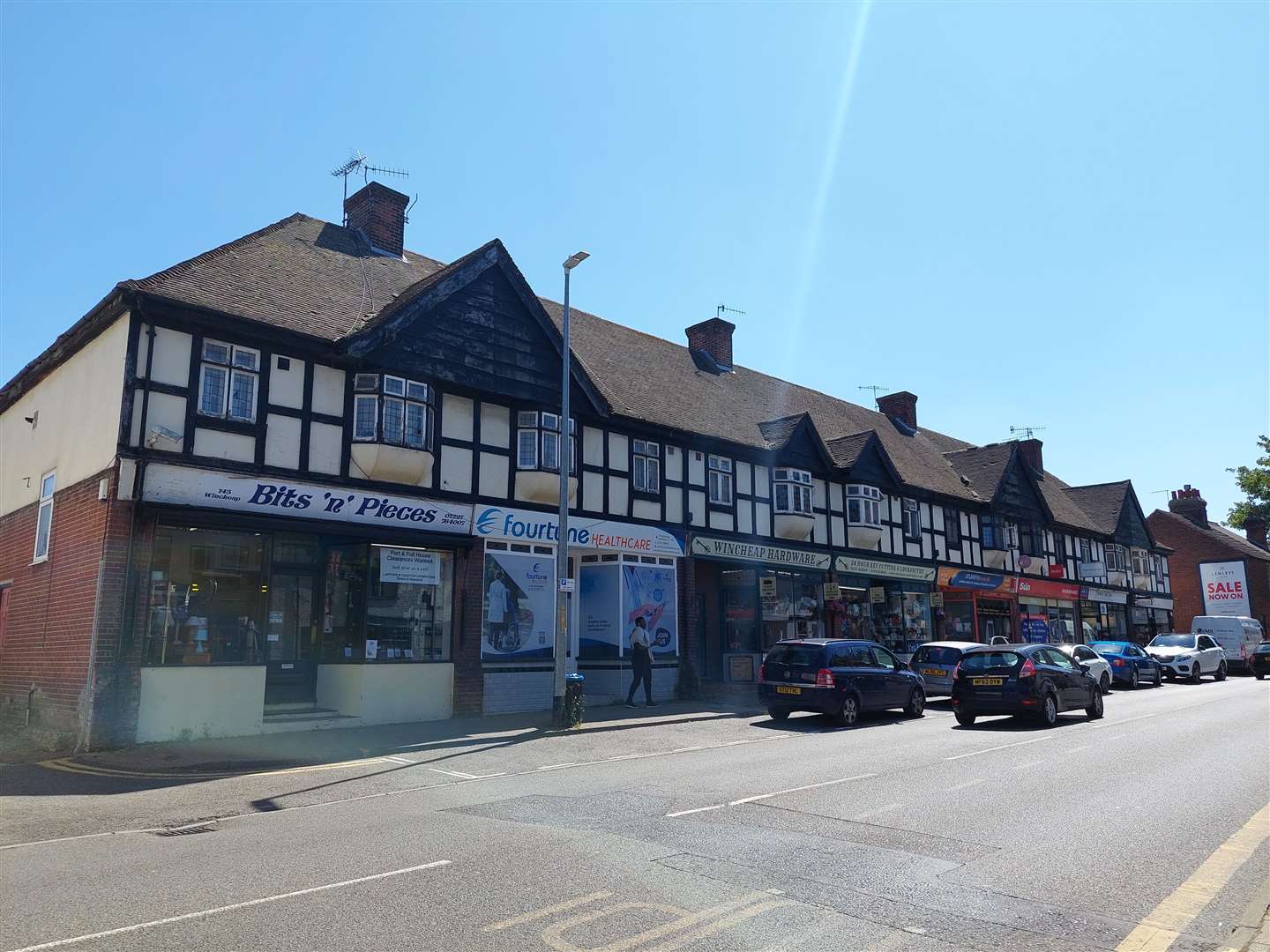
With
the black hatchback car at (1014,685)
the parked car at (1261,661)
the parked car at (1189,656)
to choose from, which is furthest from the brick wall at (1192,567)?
the black hatchback car at (1014,685)

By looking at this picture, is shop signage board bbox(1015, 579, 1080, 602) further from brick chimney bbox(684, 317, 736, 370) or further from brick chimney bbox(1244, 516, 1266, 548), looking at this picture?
brick chimney bbox(1244, 516, 1266, 548)

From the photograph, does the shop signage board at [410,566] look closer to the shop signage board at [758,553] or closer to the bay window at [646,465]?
the bay window at [646,465]

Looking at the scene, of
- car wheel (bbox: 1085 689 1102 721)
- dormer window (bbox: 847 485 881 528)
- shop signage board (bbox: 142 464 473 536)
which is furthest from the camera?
dormer window (bbox: 847 485 881 528)

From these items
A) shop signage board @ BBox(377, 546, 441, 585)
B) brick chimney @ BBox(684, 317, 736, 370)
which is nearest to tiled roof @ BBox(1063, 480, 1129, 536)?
brick chimney @ BBox(684, 317, 736, 370)

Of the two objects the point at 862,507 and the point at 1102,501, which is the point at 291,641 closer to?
the point at 862,507

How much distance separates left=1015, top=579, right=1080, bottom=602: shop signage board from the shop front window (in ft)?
103

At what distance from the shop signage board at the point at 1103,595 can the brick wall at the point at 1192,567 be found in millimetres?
13405

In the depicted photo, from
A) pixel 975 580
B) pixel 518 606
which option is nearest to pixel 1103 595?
pixel 975 580

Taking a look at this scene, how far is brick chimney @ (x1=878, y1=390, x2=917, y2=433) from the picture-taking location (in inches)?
1606

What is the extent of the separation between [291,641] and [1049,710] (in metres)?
14.2

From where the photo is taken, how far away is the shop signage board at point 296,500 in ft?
48.2

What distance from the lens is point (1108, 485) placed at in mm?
49500

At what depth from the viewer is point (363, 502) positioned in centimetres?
1705

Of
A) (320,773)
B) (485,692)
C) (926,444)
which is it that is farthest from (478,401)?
(926,444)
